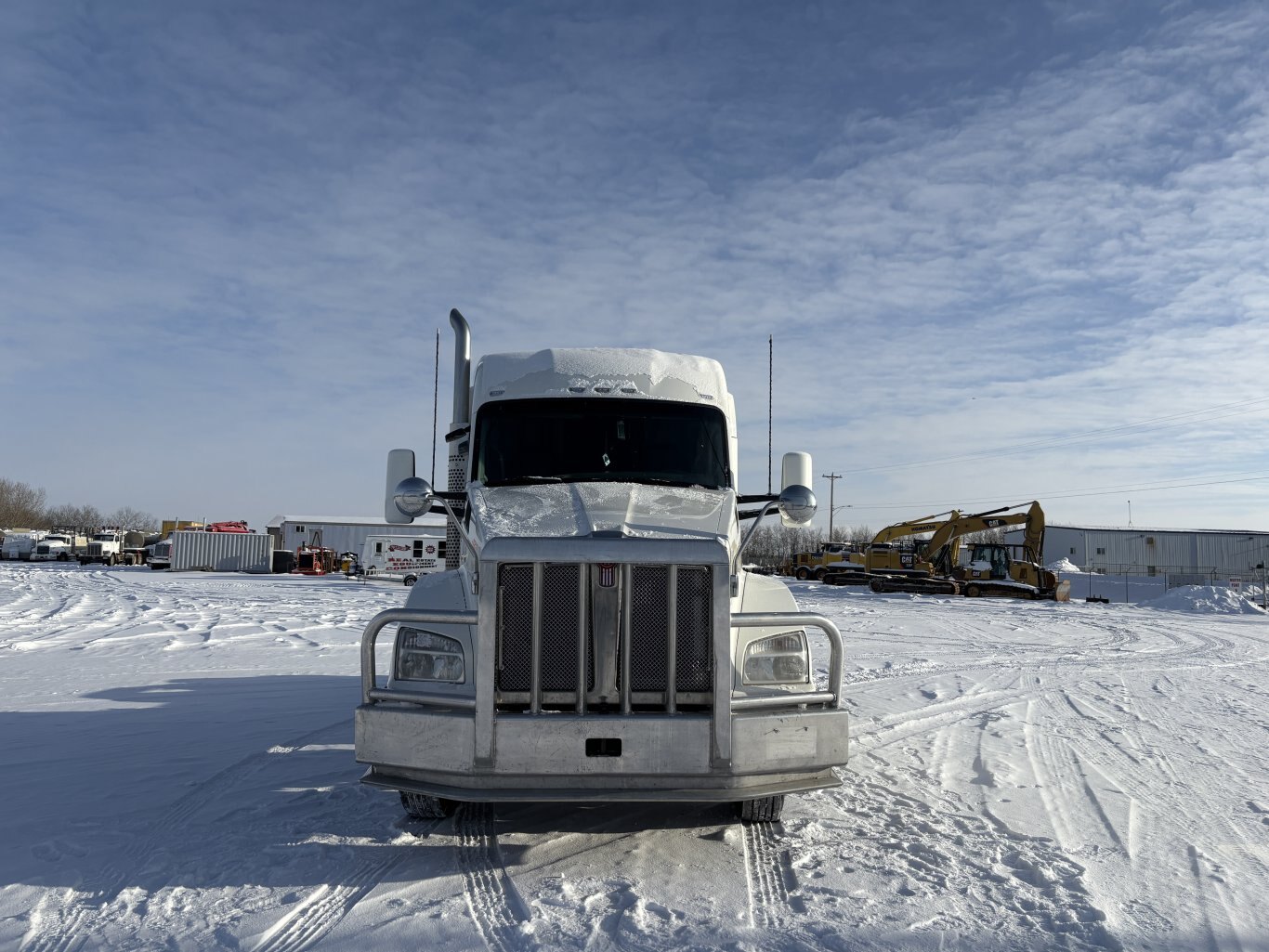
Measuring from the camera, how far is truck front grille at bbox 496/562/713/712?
4.20 metres

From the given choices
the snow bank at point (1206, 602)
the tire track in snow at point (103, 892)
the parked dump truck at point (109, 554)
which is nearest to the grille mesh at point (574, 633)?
the tire track in snow at point (103, 892)

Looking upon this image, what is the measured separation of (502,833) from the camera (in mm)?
4828

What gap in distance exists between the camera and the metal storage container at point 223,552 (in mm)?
52219

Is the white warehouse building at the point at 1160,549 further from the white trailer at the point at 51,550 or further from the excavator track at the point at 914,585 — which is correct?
the white trailer at the point at 51,550

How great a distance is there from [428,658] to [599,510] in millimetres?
1195

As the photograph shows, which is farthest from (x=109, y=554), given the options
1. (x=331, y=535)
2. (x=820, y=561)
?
(x=820, y=561)

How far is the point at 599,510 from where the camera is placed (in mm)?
4926

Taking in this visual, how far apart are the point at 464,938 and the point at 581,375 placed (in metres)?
3.73

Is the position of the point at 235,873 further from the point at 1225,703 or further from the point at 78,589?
the point at 78,589

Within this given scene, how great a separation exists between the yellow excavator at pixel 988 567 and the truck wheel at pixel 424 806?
30805 mm

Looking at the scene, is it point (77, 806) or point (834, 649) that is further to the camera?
point (77, 806)

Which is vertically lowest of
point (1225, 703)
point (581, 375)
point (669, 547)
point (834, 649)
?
point (1225, 703)

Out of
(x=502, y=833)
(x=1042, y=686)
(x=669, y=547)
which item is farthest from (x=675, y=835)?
(x=1042, y=686)

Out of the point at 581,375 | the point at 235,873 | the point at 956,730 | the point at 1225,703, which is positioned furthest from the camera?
the point at 1225,703
